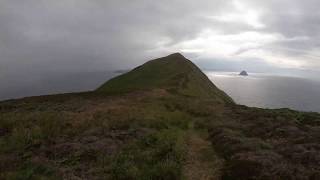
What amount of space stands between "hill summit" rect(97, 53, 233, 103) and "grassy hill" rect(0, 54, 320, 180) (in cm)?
3205

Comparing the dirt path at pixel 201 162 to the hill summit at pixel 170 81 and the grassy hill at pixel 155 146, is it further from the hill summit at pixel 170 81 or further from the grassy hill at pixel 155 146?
the hill summit at pixel 170 81

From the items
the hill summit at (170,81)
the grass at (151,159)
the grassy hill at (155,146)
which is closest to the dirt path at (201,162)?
the grassy hill at (155,146)

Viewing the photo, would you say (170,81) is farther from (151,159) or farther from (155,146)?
(151,159)

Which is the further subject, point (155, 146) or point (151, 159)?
point (155, 146)

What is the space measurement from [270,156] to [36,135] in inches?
696

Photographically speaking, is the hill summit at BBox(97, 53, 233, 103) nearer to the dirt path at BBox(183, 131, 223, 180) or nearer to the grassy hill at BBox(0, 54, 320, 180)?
the grassy hill at BBox(0, 54, 320, 180)

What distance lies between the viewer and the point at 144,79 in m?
102

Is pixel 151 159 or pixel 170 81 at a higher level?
pixel 170 81

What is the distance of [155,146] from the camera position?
A: 28266 mm

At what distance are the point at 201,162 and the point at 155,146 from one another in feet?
11.4

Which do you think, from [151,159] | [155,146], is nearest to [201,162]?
[155,146]

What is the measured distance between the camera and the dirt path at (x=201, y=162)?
76.1 ft

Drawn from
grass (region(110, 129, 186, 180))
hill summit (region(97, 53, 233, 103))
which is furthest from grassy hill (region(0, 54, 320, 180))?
hill summit (region(97, 53, 233, 103))

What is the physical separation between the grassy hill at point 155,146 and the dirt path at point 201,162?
0.06m
